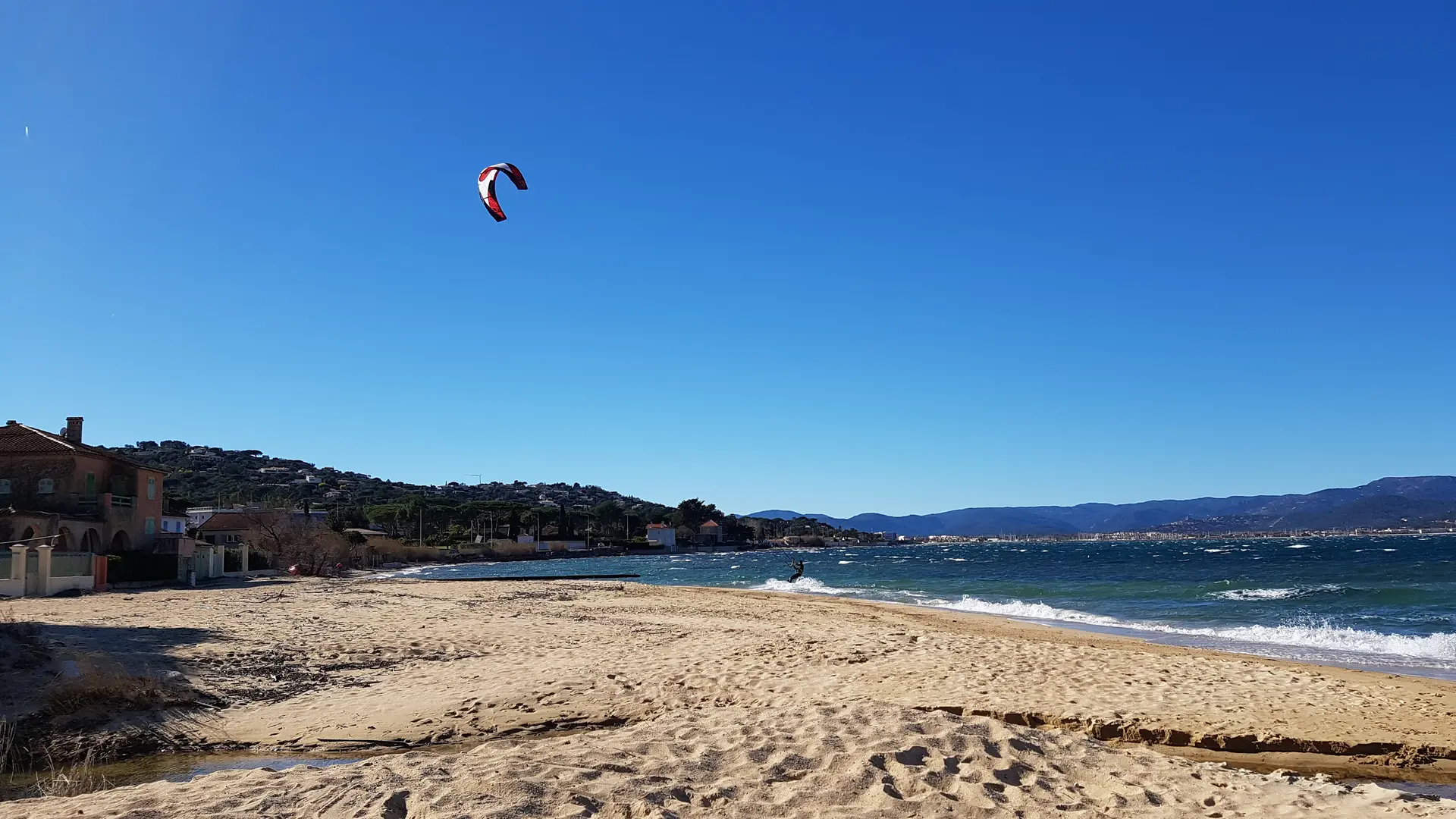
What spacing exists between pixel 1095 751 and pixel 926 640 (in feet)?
29.8

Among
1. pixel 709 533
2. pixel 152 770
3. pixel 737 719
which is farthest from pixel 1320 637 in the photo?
pixel 709 533

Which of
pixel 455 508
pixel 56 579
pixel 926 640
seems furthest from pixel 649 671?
pixel 455 508

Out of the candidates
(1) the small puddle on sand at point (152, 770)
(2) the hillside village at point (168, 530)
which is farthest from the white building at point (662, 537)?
(1) the small puddle on sand at point (152, 770)

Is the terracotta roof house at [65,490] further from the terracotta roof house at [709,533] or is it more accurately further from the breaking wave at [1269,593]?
the terracotta roof house at [709,533]

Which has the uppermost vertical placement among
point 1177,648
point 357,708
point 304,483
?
point 304,483

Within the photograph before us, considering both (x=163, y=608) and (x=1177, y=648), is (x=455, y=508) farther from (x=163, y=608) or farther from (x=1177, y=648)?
(x=1177, y=648)

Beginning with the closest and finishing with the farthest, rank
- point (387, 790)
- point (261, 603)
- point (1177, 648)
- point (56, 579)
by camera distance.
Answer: point (387, 790), point (1177, 648), point (261, 603), point (56, 579)

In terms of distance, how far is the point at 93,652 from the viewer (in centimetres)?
1172

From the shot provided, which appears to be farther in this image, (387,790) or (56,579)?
(56,579)

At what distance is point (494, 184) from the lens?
15648 millimetres

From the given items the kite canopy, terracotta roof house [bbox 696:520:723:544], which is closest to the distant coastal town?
the kite canopy

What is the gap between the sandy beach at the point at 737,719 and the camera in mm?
5695

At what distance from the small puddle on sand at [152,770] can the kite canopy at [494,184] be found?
795 centimetres

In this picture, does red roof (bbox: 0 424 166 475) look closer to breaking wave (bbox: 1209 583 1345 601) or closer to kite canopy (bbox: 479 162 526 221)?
kite canopy (bbox: 479 162 526 221)
